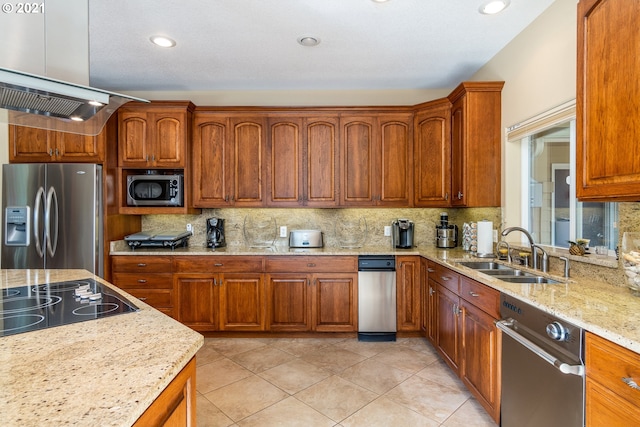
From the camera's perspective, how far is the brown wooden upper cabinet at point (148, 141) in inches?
138

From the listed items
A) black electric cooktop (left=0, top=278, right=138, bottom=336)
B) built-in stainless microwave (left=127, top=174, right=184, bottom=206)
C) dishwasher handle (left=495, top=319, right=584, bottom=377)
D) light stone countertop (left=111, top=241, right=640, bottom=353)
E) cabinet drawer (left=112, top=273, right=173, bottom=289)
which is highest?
built-in stainless microwave (left=127, top=174, right=184, bottom=206)

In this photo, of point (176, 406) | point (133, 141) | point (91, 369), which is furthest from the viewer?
point (133, 141)

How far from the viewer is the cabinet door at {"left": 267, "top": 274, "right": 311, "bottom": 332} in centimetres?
333

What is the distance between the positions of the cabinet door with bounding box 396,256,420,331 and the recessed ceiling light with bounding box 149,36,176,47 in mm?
2816

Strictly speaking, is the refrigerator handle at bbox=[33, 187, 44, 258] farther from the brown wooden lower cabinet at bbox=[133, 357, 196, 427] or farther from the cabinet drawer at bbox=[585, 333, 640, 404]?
the cabinet drawer at bbox=[585, 333, 640, 404]

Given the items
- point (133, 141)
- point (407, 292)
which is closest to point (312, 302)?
point (407, 292)

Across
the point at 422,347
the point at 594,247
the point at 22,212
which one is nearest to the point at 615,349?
the point at 594,247

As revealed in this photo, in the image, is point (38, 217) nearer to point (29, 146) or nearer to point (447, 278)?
point (29, 146)

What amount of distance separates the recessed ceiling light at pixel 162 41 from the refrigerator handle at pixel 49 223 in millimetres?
1699

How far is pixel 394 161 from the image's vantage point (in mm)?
3590

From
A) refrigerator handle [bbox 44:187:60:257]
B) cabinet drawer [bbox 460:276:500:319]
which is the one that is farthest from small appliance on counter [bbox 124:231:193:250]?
cabinet drawer [bbox 460:276:500:319]

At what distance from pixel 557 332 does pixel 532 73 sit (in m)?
2.00

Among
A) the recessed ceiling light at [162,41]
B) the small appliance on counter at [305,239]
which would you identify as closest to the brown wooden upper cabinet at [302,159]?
the small appliance on counter at [305,239]

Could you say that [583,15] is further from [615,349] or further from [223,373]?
[223,373]
